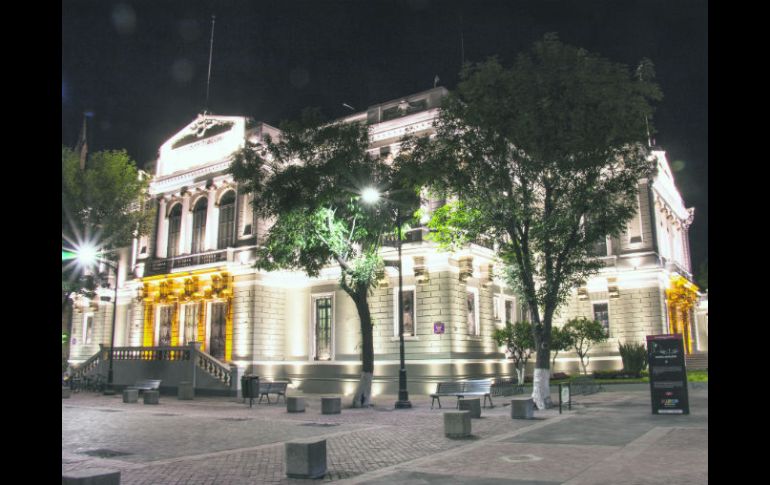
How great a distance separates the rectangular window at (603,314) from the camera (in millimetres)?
36094

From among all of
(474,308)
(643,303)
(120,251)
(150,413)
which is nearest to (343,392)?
(474,308)

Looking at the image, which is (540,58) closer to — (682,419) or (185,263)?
(682,419)

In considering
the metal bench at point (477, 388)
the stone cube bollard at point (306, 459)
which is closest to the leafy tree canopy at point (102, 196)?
the metal bench at point (477, 388)

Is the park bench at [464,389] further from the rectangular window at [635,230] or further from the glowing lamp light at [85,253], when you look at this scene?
the glowing lamp light at [85,253]

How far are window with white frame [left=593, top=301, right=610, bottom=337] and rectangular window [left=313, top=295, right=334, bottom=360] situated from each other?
52.2ft

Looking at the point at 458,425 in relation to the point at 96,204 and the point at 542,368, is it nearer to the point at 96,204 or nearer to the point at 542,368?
the point at 542,368

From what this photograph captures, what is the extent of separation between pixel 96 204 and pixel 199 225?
6.65m

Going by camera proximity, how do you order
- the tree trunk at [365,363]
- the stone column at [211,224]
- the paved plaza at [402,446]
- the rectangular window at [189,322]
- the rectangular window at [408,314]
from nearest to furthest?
1. the paved plaza at [402,446]
2. the tree trunk at [365,363]
3. the rectangular window at [408,314]
4. the rectangular window at [189,322]
5. the stone column at [211,224]

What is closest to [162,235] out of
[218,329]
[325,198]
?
[218,329]

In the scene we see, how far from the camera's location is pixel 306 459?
9438 mm

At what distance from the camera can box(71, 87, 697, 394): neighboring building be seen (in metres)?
29.7

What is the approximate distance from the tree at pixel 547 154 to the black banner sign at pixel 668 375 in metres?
3.66

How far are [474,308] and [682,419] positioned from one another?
52.3ft
